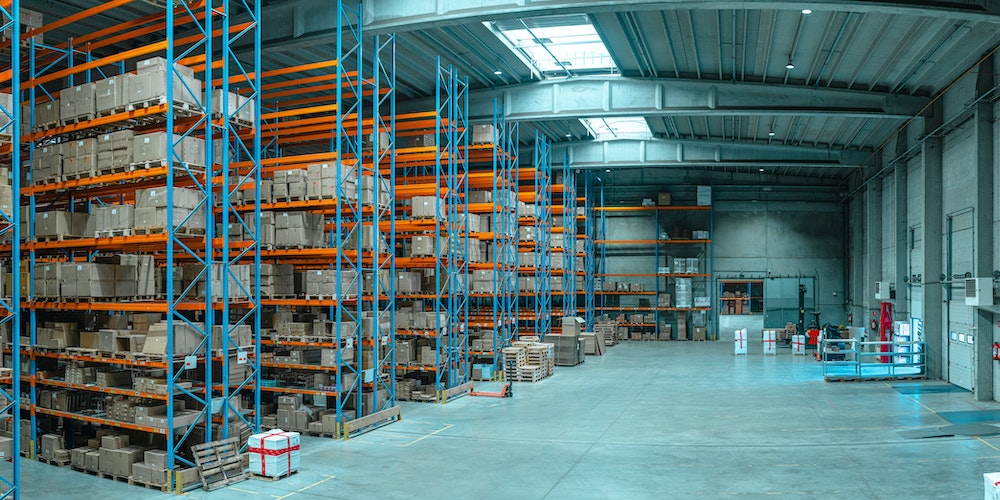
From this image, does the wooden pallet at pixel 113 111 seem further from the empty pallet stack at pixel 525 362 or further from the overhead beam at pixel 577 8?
the empty pallet stack at pixel 525 362

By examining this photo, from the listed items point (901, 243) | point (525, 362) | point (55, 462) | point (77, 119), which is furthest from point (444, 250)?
point (901, 243)

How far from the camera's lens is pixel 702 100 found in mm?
20125

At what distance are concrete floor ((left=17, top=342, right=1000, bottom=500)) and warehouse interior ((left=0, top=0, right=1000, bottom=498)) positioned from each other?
84mm

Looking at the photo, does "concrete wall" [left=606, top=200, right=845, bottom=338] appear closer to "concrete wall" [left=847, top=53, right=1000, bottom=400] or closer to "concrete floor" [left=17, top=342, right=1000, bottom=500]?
"concrete wall" [left=847, top=53, right=1000, bottom=400]

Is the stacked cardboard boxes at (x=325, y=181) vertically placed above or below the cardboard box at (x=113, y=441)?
above

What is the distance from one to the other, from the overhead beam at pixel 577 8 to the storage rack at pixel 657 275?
21953 mm

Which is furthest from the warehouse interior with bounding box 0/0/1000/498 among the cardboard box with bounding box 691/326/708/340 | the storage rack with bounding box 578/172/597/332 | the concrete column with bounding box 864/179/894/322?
the cardboard box with bounding box 691/326/708/340

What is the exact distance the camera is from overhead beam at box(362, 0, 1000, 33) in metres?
12.6

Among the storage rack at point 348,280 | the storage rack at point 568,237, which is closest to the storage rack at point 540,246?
the storage rack at point 568,237

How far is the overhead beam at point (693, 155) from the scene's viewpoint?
93.6ft

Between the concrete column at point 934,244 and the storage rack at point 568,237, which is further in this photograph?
the storage rack at point 568,237

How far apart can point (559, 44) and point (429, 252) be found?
222 inches

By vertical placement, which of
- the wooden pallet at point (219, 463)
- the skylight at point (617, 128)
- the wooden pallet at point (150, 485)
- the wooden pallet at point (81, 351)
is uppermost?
the skylight at point (617, 128)

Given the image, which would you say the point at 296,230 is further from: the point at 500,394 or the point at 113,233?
the point at 500,394
